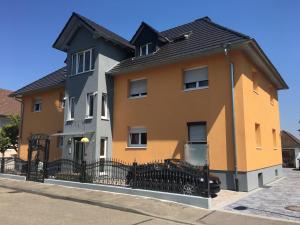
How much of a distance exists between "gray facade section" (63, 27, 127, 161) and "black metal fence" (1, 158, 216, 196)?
2.22 m

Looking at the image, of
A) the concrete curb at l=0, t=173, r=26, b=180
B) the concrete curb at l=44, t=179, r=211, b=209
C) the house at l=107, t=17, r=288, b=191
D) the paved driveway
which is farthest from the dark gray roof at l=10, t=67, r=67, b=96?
the paved driveway

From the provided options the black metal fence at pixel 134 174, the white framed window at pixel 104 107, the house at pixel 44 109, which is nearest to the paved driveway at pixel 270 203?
the black metal fence at pixel 134 174

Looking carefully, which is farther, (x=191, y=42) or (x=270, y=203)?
(x=191, y=42)

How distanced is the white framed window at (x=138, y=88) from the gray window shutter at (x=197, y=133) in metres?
3.92

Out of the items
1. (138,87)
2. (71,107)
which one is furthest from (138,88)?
(71,107)

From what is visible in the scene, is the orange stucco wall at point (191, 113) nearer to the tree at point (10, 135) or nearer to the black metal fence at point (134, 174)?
the black metal fence at point (134, 174)

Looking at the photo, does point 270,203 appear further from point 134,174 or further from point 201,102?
point 201,102

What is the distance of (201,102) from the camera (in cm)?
1395

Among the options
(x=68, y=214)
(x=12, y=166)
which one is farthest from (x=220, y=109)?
(x=12, y=166)

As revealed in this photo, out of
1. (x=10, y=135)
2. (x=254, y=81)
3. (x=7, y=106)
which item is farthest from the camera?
(x=7, y=106)

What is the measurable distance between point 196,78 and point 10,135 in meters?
19.3

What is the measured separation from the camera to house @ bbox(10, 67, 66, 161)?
2078cm

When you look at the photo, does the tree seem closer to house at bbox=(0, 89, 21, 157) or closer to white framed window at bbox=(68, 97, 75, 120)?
house at bbox=(0, 89, 21, 157)

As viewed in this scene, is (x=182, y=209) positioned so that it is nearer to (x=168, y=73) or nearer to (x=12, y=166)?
(x=168, y=73)
